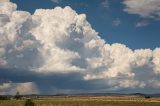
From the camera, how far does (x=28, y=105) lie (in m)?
78.8

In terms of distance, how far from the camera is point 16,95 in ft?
595

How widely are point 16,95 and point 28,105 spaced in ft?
344

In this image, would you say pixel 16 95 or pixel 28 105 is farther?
pixel 16 95
